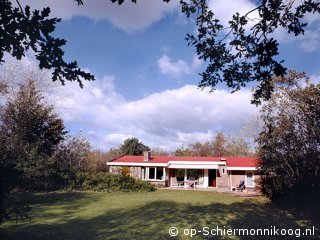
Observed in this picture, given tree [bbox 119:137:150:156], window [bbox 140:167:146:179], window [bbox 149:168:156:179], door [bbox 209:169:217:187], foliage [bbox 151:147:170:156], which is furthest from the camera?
foliage [bbox 151:147:170:156]

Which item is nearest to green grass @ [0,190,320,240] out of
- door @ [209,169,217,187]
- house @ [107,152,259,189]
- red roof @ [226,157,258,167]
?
red roof @ [226,157,258,167]

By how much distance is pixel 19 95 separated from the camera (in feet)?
97.3

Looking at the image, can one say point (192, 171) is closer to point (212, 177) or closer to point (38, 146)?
point (212, 177)

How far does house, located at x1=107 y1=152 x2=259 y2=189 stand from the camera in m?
41.2

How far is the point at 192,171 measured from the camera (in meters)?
44.9

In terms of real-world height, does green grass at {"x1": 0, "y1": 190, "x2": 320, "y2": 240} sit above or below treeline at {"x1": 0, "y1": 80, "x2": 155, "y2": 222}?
below

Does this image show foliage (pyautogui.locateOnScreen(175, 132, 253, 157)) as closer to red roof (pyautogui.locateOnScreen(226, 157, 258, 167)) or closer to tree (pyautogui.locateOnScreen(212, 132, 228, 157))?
tree (pyautogui.locateOnScreen(212, 132, 228, 157))

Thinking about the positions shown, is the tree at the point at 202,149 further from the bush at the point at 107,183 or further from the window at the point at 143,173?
the bush at the point at 107,183

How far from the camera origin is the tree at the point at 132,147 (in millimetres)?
64575

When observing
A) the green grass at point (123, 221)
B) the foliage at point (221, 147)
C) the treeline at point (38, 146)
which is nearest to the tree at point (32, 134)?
the treeline at point (38, 146)

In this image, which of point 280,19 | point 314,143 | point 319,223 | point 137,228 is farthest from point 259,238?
point 314,143

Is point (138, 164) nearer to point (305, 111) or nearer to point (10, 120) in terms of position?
point (10, 120)

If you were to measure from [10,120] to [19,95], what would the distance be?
111 inches

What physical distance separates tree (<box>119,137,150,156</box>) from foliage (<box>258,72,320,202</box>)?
41.5 m
